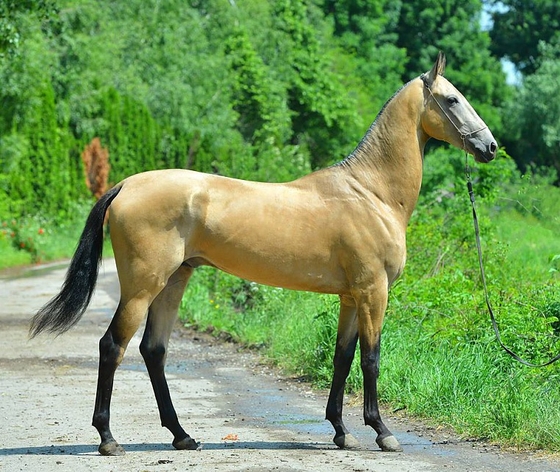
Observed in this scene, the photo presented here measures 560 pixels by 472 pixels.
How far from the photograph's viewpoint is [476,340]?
9430 millimetres

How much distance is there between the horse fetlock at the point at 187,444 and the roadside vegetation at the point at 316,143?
2.09 meters

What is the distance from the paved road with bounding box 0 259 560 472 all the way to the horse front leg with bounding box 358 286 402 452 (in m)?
0.26

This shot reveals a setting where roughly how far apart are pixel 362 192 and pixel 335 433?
183cm

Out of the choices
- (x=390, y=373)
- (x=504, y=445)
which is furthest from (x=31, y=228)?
(x=504, y=445)


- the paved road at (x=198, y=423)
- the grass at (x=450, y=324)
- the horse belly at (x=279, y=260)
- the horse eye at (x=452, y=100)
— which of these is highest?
the horse eye at (x=452, y=100)

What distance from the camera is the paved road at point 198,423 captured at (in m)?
6.83

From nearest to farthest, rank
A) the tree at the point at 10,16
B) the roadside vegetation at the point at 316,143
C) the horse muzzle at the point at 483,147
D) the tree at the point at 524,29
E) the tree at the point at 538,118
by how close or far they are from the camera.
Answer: the horse muzzle at the point at 483,147
the roadside vegetation at the point at 316,143
the tree at the point at 10,16
the tree at the point at 538,118
the tree at the point at 524,29

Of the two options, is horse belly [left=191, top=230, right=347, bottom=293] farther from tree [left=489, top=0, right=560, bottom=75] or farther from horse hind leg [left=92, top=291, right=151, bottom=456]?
tree [left=489, top=0, right=560, bottom=75]

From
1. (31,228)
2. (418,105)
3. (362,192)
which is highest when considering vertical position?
(418,105)

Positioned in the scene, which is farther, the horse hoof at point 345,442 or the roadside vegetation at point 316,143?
the roadside vegetation at point 316,143

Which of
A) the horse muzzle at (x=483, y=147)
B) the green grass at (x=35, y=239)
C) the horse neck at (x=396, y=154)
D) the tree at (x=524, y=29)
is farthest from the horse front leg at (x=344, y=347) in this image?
the tree at (x=524, y=29)

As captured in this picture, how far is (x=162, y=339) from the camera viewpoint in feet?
25.0

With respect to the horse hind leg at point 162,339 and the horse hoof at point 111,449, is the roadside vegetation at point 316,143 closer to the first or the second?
the horse hind leg at point 162,339

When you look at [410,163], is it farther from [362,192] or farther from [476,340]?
[476,340]
